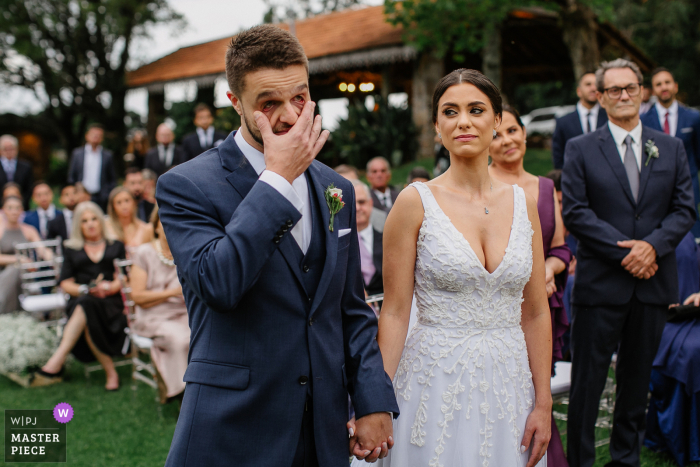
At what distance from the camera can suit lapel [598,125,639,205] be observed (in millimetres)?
3867

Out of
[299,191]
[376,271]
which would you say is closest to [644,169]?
→ [376,271]

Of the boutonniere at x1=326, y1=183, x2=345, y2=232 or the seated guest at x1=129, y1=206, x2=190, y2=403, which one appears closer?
the boutonniere at x1=326, y1=183, x2=345, y2=232

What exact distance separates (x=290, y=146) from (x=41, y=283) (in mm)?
7783

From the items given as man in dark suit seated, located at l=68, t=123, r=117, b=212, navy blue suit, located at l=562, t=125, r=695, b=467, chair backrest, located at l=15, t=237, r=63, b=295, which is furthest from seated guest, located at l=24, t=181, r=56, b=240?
navy blue suit, located at l=562, t=125, r=695, b=467

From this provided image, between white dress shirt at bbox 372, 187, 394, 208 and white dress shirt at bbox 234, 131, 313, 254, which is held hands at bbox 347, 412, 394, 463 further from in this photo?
white dress shirt at bbox 372, 187, 394, 208

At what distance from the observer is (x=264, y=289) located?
1.88 meters

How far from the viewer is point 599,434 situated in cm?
457

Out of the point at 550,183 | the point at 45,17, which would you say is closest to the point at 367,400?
the point at 550,183

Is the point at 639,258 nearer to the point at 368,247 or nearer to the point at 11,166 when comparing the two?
the point at 368,247

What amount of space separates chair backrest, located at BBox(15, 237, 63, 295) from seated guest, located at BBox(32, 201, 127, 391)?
994 mm

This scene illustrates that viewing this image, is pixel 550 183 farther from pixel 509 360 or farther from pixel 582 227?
pixel 509 360

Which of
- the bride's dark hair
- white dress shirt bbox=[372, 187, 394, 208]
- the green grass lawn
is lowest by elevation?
the green grass lawn

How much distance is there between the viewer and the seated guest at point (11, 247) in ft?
27.4

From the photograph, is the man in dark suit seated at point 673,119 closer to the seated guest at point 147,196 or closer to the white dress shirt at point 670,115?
the white dress shirt at point 670,115
